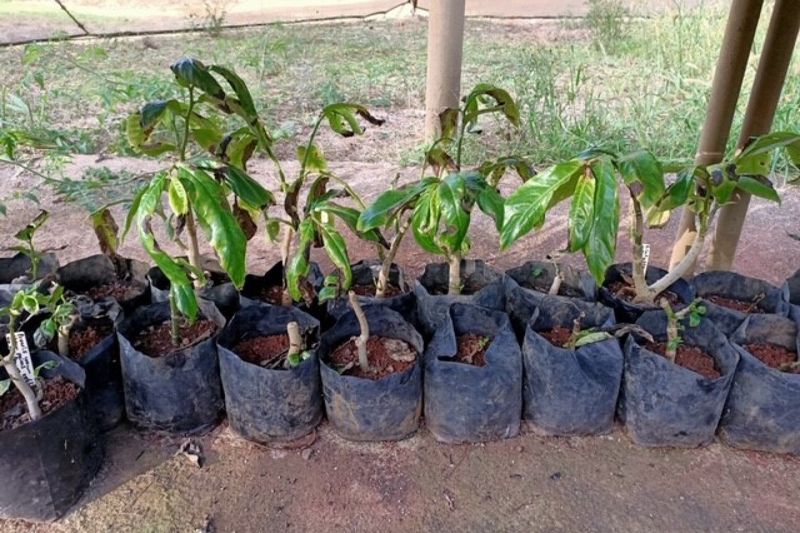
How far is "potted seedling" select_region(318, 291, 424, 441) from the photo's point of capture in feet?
5.67

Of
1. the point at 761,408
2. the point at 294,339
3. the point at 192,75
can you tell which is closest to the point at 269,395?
the point at 294,339

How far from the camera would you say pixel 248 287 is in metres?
2.09

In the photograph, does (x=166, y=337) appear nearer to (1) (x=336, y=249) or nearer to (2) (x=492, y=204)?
(1) (x=336, y=249)

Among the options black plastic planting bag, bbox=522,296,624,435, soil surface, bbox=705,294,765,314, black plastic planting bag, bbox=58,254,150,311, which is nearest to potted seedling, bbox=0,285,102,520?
black plastic planting bag, bbox=58,254,150,311

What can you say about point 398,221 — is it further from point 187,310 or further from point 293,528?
point 293,528

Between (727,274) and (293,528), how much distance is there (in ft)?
5.05

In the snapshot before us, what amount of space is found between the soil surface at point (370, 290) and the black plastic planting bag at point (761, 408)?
39.4 inches

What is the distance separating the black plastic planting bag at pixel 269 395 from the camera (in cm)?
172

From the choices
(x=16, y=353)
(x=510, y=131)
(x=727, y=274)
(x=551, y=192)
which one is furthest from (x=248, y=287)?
(x=510, y=131)

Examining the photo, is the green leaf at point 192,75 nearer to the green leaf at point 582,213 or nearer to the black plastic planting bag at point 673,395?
the green leaf at point 582,213

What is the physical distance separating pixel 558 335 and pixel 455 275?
0.35m

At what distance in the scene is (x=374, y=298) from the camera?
2000 millimetres

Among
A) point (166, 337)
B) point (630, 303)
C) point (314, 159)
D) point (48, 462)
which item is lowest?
point (48, 462)

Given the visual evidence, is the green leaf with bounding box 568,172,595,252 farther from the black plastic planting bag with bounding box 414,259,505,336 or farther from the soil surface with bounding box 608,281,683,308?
the soil surface with bounding box 608,281,683,308
